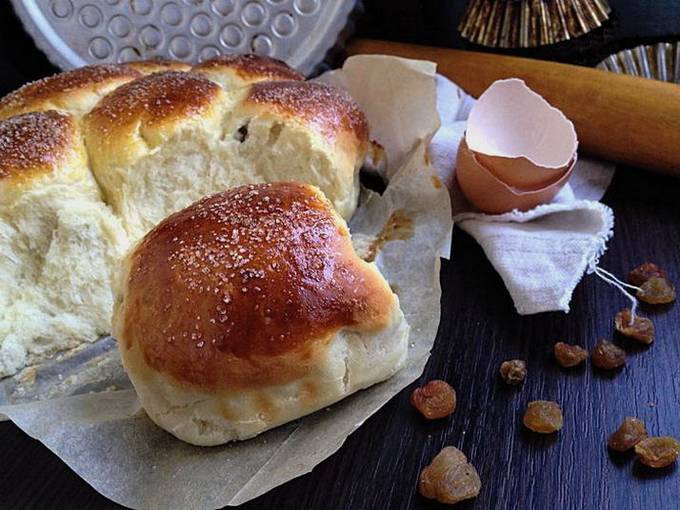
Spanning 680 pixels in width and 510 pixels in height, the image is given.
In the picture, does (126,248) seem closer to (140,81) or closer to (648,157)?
(140,81)

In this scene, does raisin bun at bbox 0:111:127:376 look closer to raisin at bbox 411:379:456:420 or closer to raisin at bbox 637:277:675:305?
raisin at bbox 411:379:456:420

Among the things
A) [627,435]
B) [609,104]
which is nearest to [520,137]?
[609,104]

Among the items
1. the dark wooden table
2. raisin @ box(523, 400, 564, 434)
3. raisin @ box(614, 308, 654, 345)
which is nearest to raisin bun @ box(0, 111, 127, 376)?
the dark wooden table

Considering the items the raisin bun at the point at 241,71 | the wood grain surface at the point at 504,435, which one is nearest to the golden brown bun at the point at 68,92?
the raisin bun at the point at 241,71

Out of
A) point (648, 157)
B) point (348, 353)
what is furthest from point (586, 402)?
point (648, 157)

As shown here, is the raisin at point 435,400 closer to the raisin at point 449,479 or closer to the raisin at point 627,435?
the raisin at point 449,479
